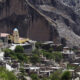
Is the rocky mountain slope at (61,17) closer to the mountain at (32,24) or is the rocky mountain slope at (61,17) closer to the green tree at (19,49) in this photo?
the mountain at (32,24)

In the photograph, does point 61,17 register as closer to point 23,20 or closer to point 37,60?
point 23,20

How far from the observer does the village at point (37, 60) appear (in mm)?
51912

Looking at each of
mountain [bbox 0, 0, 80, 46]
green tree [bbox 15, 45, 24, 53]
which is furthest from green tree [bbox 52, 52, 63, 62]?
mountain [bbox 0, 0, 80, 46]

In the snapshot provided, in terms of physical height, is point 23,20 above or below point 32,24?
above

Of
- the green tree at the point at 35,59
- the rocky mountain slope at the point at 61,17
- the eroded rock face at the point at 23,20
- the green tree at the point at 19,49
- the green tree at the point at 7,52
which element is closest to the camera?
the green tree at the point at 7,52

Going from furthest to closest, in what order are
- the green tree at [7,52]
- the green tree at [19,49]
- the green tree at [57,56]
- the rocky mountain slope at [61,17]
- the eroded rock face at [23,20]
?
the rocky mountain slope at [61,17] < the eroded rock face at [23,20] < the green tree at [57,56] < the green tree at [19,49] < the green tree at [7,52]

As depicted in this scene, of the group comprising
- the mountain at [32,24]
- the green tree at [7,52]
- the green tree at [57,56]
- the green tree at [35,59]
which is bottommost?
the green tree at [57,56]

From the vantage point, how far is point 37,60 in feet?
198

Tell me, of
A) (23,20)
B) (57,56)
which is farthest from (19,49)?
(23,20)

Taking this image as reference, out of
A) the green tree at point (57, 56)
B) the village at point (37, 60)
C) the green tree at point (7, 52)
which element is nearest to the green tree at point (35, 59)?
the village at point (37, 60)

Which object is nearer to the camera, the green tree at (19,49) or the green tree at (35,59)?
the green tree at (35,59)

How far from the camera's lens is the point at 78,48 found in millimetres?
86062

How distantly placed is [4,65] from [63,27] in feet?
148

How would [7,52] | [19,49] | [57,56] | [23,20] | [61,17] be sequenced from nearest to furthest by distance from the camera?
[7,52] → [19,49] → [57,56] → [23,20] → [61,17]
